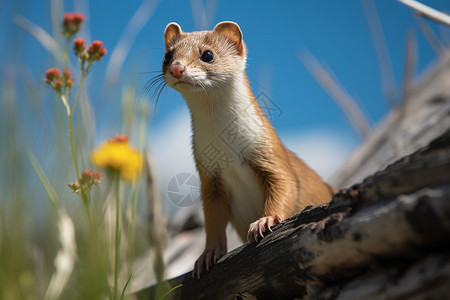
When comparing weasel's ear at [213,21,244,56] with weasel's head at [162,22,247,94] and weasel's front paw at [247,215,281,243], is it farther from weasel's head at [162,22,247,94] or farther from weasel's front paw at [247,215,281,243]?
weasel's front paw at [247,215,281,243]

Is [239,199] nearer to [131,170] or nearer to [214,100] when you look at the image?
[214,100]

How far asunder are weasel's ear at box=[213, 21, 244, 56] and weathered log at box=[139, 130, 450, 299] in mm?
1602

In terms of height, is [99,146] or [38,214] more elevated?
[99,146]

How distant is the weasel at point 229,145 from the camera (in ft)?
11.2

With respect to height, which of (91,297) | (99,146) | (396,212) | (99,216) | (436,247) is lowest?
(436,247)

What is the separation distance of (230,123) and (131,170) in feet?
3.13

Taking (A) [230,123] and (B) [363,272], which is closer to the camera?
(B) [363,272]

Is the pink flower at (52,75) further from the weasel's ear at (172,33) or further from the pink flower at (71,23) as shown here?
the weasel's ear at (172,33)

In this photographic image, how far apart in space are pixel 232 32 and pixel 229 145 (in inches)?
35.7

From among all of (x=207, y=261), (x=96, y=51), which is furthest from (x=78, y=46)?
(x=207, y=261)

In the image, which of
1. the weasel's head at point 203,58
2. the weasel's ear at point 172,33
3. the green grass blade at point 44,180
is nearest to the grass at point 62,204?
the green grass blade at point 44,180

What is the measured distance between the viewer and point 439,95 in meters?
6.69

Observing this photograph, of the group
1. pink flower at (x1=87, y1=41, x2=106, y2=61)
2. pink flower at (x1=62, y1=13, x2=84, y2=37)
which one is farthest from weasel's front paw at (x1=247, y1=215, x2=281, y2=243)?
pink flower at (x1=62, y1=13, x2=84, y2=37)

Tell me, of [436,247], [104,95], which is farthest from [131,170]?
[436,247]
